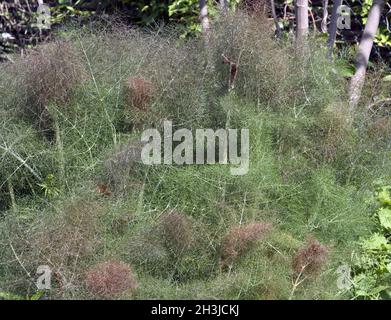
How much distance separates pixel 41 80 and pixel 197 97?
777mm

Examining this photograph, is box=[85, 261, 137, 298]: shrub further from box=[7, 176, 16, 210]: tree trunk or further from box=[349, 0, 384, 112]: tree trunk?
box=[349, 0, 384, 112]: tree trunk

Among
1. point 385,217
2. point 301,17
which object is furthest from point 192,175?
point 301,17

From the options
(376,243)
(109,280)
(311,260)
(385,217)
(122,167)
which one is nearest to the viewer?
(109,280)

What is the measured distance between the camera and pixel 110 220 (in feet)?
10.8

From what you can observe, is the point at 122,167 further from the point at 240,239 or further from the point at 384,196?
the point at 384,196

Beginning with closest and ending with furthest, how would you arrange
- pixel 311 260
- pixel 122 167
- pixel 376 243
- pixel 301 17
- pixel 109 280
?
pixel 109 280
pixel 311 260
pixel 122 167
pixel 376 243
pixel 301 17

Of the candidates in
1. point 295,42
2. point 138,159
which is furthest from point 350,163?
point 138,159

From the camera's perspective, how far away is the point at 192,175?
11.5 feet

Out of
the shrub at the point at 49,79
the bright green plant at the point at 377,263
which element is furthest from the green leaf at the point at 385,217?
the shrub at the point at 49,79
